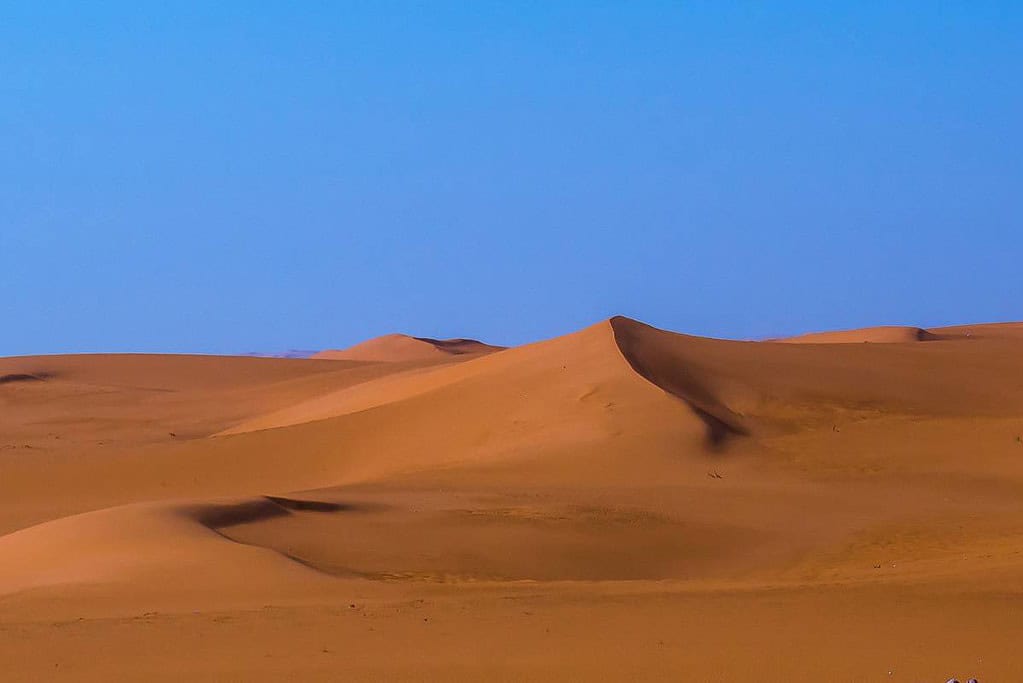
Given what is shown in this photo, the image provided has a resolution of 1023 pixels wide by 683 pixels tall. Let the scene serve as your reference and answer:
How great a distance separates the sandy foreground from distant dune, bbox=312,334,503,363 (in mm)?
32890

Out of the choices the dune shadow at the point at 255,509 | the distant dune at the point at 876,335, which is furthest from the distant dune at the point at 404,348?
the dune shadow at the point at 255,509

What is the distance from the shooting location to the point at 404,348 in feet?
224

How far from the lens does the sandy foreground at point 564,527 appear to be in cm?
806

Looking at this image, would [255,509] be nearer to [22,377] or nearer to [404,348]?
[22,377]

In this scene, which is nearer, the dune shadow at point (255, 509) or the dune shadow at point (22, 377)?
the dune shadow at point (255, 509)

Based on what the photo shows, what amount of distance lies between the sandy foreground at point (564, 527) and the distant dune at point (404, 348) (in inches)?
1295

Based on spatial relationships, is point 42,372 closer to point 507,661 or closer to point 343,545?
point 343,545

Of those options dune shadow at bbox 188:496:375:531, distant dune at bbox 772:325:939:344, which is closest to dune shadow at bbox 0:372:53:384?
distant dune at bbox 772:325:939:344

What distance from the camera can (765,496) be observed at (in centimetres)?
1630

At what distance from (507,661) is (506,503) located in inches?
287

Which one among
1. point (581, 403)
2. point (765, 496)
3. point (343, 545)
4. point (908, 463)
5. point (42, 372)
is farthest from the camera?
point (42, 372)

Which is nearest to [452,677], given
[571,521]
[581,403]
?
[571,521]

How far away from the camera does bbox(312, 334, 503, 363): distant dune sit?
212 ft

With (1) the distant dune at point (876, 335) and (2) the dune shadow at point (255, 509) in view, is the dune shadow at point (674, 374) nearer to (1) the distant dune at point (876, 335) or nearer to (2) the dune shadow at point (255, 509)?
(2) the dune shadow at point (255, 509)
